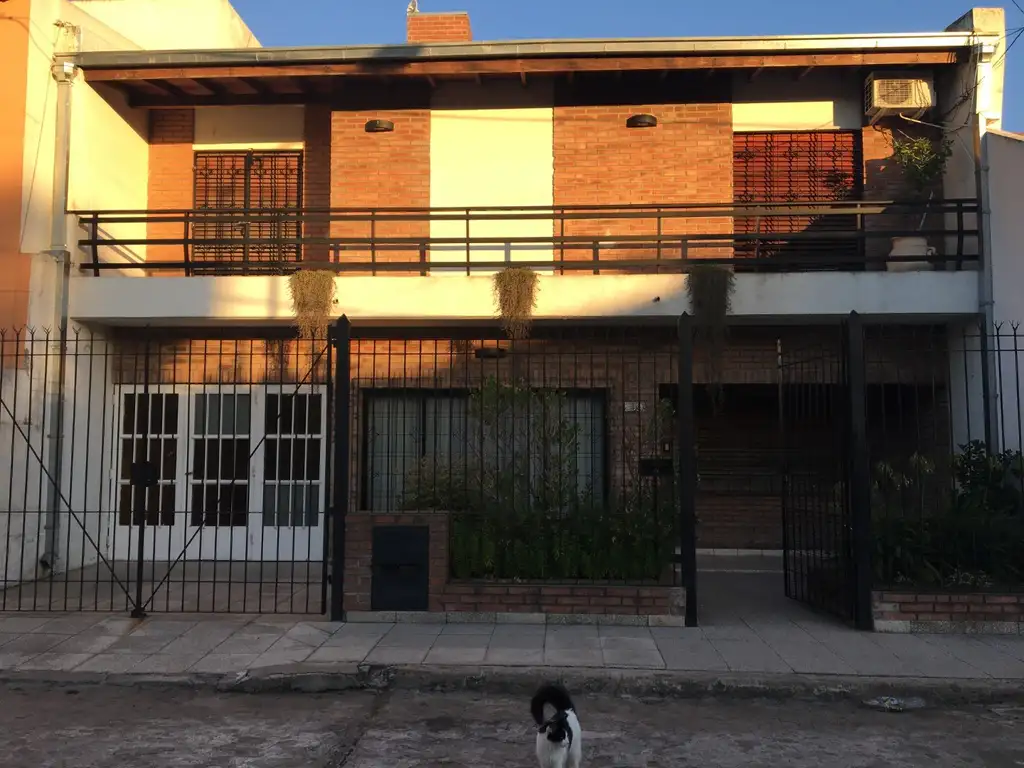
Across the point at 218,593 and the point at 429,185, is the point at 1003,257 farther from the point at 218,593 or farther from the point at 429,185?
the point at 218,593

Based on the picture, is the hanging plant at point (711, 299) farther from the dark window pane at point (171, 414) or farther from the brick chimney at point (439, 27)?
the dark window pane at point (171, 414)

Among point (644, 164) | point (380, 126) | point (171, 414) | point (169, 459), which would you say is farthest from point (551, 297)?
point (169, 459)

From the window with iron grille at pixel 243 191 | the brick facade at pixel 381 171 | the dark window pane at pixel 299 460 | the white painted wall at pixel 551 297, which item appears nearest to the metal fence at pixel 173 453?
the dark window pane at pixel 299 460

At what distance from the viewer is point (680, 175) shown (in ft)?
36.9

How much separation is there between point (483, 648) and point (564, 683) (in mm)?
978

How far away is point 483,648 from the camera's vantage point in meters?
6.84

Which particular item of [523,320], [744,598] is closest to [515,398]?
[523,320]

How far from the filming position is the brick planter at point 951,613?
24.1 feet

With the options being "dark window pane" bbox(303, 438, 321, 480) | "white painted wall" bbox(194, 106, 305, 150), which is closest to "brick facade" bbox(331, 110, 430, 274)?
"white painted wall" bbox(194, 106, 305, 150)

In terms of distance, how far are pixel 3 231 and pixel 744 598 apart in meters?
9.64

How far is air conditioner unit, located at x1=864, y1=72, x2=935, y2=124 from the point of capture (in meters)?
10.5

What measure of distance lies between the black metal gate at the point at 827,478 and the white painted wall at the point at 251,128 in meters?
7.71

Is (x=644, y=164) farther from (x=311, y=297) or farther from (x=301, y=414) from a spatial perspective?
(x=301, y=414)

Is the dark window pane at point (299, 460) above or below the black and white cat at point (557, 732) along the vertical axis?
above
